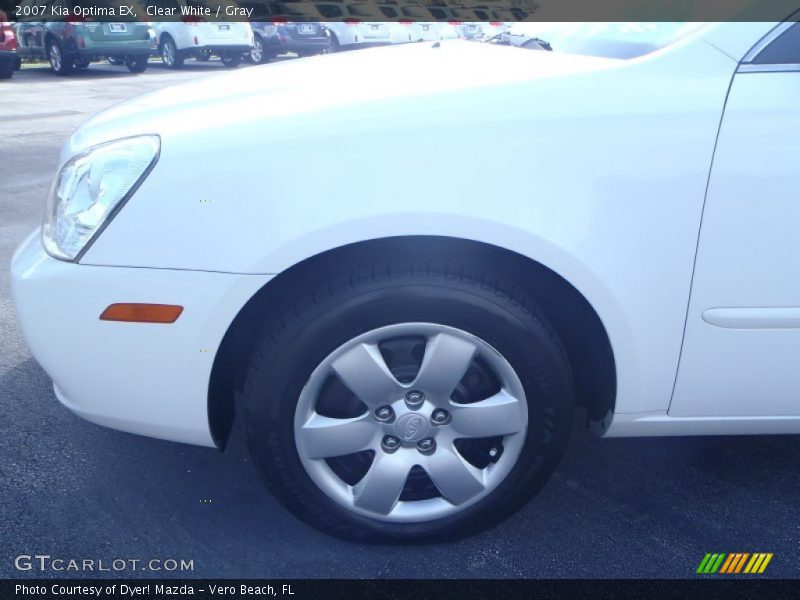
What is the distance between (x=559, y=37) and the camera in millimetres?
2568

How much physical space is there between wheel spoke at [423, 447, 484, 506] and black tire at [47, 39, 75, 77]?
14.5 meters

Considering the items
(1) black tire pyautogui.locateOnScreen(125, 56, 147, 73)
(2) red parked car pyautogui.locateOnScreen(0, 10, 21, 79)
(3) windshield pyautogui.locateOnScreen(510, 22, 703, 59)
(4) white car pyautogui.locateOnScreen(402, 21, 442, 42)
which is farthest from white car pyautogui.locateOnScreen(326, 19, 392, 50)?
(3) windshield pyautogui.locateOnScreen(510, 22, 703, 59)

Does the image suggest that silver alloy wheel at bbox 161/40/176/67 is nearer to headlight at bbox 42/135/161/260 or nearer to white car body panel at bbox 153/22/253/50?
white car body panel at bbox 153/22/253/50

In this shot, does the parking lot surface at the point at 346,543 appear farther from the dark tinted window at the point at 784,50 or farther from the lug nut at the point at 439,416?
the dark tinted window at the point at 784,50

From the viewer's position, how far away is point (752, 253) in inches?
71.3

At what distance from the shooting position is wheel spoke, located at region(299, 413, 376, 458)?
1.95m

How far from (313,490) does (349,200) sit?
0.77 m

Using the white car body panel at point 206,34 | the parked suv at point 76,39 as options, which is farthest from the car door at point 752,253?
the white car body panel at point 206,34

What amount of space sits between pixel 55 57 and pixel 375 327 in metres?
14.9

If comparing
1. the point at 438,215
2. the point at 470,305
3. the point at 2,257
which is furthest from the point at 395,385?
the point at 2,257

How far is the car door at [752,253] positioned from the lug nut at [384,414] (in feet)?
2.37

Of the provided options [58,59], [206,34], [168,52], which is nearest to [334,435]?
[58,59]

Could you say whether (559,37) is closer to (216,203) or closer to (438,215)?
(438,215)

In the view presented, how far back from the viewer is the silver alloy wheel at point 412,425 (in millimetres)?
1889
